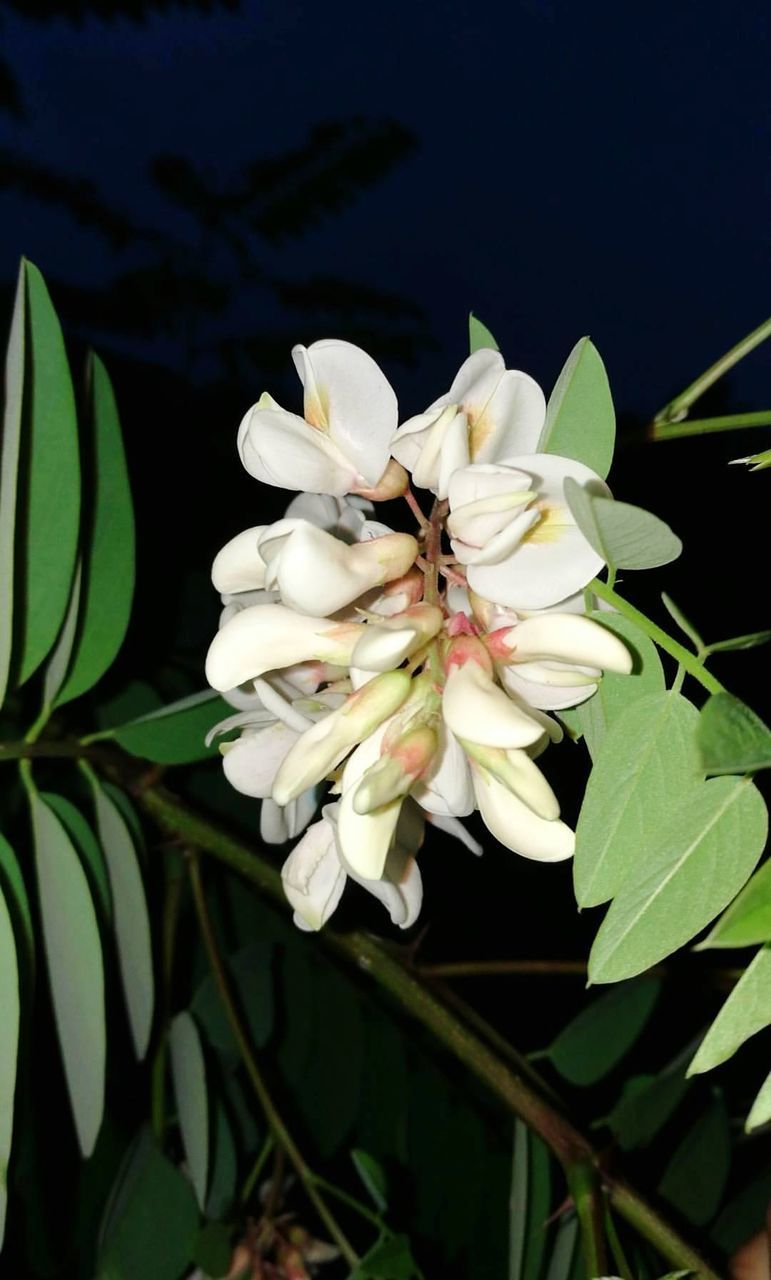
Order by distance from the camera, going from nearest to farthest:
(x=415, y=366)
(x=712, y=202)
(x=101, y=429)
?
(x=101, y=429) → (x=712, y=202) → (x=415, y=366)

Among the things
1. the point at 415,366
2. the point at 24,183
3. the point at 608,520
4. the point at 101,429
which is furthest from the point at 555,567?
the point at 24,183

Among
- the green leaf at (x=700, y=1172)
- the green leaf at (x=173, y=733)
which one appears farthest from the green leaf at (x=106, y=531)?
the green leaf at (x=700, y=1172)

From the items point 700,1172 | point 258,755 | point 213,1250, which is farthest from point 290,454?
point 700,1172

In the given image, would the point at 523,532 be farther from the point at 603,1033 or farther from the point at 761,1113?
the point at 603,1033

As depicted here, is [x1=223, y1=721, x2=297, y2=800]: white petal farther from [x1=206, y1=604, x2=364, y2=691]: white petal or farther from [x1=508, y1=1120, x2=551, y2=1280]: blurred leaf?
[x1=508, y1=1120, x2=551, y2=1280]: blurred leaf

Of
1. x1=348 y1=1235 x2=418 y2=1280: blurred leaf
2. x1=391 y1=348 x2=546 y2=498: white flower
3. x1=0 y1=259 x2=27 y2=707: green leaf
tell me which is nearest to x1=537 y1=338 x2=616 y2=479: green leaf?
x1=391 y1=348 x2=546 y2=498: white flower

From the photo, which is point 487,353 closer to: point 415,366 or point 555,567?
point 555,567
